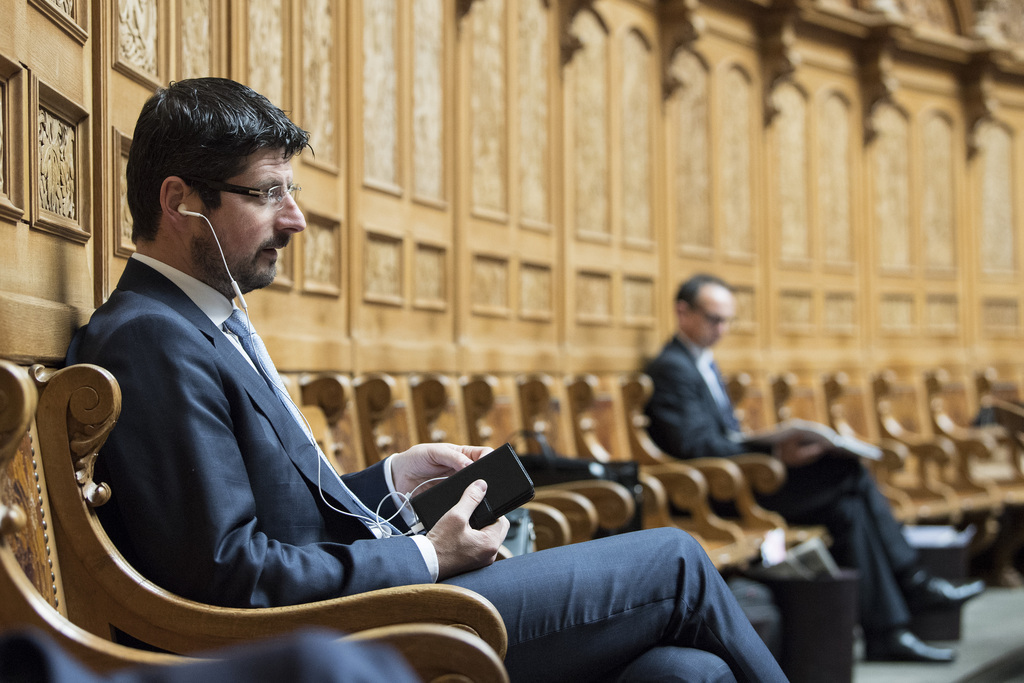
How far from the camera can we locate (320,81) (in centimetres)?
352

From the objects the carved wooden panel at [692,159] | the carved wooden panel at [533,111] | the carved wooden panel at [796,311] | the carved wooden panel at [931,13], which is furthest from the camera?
the carved wooden panel at [931,13]

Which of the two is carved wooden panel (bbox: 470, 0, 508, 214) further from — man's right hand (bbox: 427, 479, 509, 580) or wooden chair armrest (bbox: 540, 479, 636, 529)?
man's right hand (bbox: 427, 479, 509, 580)

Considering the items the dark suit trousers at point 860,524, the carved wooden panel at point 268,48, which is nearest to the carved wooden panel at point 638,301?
the dark suit trousers at point 860,524

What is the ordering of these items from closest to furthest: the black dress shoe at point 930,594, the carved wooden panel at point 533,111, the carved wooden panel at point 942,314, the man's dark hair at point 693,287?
the black dress shoe at point 930,594 < the man's dark hair at point 693,287 < the carved wooden panel at point 533,111 < the carved wooden panel at point 942,314

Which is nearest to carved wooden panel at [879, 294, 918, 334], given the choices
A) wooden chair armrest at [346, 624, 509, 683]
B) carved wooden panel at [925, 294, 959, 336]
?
carved wooden panel at [925, 294, 959, 336]

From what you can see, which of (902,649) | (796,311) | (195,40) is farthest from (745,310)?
(195,40)

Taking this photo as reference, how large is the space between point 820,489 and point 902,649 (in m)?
0.66

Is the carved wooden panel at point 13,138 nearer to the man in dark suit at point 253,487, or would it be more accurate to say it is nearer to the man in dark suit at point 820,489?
the man in dark suit at point 253,487

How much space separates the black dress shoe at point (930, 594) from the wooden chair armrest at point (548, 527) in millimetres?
2189

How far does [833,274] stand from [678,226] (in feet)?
4.47

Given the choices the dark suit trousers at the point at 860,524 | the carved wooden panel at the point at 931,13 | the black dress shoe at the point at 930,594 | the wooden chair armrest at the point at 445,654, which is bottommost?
the black dress shoe at the point at 930,594

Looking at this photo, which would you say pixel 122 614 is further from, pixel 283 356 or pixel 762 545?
pixel 762 545

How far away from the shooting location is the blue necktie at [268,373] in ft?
6.28

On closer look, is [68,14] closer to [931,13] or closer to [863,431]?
[863,431]
